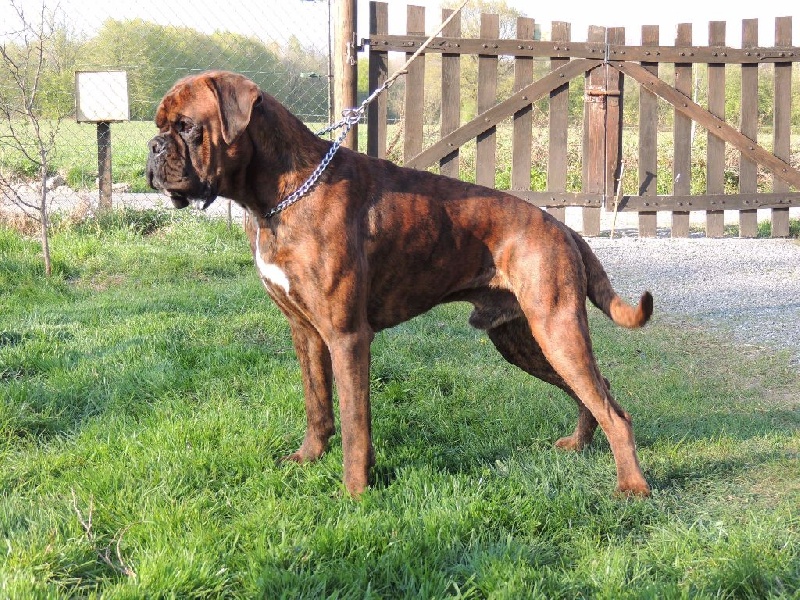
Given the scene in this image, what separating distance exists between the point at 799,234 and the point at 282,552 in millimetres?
10357

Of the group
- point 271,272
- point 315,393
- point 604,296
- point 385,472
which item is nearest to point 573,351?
point 604,296

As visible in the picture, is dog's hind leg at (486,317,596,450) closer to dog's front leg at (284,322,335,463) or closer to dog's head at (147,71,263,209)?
dog's front leg at (284,322,335,463)

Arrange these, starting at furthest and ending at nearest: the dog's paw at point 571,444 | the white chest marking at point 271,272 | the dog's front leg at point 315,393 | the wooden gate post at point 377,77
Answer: the wooden gate post at point 377,77, the dog's paw at point 571,444, the dog's front leg at point 315,393, the white chest marking at point 271,272

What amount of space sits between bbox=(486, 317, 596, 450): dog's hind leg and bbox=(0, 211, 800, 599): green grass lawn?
0.10 m

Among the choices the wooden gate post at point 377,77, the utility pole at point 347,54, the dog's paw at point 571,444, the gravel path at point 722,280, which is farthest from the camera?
the wooden gate post at point 377,77

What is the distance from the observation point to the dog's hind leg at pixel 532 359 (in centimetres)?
416

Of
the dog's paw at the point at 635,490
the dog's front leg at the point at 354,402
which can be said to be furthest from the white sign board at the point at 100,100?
the dog's paw at the point at 635,490

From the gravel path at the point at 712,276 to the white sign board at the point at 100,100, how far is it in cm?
98

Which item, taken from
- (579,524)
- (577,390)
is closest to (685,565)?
(579,524)

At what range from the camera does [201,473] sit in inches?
142

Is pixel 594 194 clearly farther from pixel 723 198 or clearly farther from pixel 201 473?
pixel 201 473

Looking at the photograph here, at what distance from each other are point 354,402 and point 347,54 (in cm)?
384

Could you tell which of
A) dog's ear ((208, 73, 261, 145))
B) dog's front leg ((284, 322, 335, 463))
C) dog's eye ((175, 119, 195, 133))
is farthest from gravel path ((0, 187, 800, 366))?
dog's eye ((175, 119, 195, 133))

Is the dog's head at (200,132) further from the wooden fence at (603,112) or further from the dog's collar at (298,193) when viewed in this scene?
the wooden fence at (603,112)
